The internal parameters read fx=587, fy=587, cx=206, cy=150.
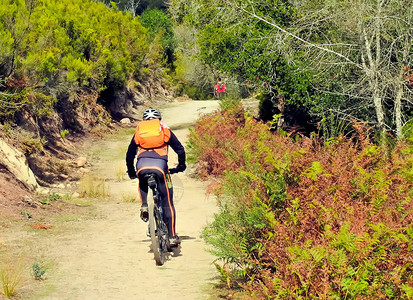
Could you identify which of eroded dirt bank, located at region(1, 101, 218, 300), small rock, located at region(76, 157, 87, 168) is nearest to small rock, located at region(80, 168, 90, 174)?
small rock, located at region(76, 157, 87, 168)

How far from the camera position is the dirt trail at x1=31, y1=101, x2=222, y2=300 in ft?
19.4

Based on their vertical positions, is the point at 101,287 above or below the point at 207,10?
below

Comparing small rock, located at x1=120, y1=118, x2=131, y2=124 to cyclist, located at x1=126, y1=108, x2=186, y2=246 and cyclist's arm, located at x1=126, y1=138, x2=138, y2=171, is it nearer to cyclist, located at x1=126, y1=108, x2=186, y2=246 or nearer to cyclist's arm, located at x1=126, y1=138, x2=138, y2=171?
cyclist's arm, located at x1=126, y1=138, x2=138, y2=171

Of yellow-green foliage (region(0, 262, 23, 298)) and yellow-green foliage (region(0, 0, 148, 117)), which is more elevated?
yellow-green foliage (region(0, 0, 148, 117))

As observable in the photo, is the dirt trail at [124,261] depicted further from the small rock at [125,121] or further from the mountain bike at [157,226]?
the small rock at [125,121]

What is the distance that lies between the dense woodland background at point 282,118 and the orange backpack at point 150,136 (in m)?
0.99

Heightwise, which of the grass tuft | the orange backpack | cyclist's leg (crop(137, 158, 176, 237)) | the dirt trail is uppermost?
the orange backpack

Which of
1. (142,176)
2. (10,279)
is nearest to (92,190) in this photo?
(142,176)

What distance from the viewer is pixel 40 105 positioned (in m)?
16.1

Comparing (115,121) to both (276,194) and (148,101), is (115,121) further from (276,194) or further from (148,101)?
(276,194)

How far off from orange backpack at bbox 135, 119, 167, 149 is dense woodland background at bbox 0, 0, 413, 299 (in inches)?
38.9

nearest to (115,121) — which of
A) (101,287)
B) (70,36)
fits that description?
(70,36)

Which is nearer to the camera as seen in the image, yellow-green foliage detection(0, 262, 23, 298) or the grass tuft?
yellow-green foliage detection(0, 262, 23, 298)

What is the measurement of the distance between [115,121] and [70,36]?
212 inches
